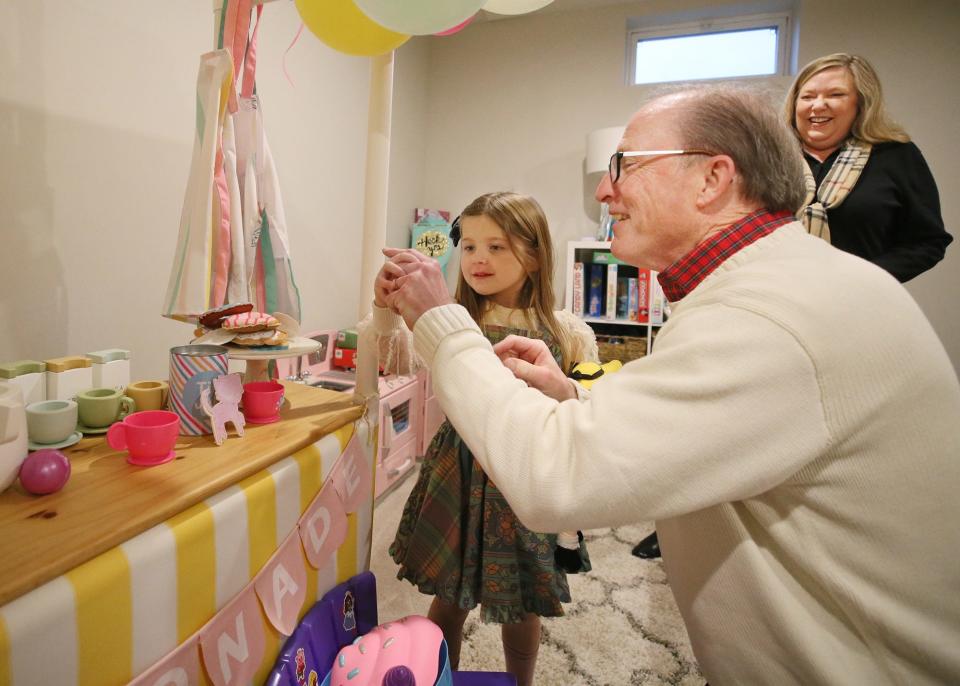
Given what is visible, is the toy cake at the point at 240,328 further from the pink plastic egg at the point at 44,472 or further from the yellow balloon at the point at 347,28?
the yellow balloon at the point at 347,28

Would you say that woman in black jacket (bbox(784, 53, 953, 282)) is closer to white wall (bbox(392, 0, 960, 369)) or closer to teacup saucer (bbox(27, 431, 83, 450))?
white wall (bbox(392, 0, 960, 369))

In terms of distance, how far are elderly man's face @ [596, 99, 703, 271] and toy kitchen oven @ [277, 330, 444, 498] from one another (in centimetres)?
163

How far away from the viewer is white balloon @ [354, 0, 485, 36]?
843 millimetres

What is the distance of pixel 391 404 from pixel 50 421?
1749 millimetres

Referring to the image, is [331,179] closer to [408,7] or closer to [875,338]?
[408,7]

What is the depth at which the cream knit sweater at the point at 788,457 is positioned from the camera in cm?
59

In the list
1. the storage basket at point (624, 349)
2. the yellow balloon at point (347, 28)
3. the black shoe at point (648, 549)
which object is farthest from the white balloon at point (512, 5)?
the storage basket at point (624, 349)

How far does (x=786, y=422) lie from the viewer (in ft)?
1.92

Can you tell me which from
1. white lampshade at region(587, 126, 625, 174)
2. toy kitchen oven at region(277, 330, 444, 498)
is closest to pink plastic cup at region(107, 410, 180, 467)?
toy kitchen oven at region(277, 330, 444, 498)

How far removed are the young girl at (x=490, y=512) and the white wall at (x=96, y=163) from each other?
3.59 ft

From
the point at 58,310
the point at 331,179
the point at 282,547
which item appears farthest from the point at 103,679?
the point at 331,179

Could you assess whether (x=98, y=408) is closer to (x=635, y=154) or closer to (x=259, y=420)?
(x=259, y=420)

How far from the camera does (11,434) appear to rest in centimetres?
64

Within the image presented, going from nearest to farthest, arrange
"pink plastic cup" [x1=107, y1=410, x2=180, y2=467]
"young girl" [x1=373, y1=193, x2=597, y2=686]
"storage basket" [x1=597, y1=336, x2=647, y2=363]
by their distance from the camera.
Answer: "pink plastic cup" [x1=107, y1=410, x2=180, y2=467]
"young girl" [x1=373, y1=193, x2=597, y2=686]
"storage basket" [x1=597, y1=336, x2=647, y2=363]
